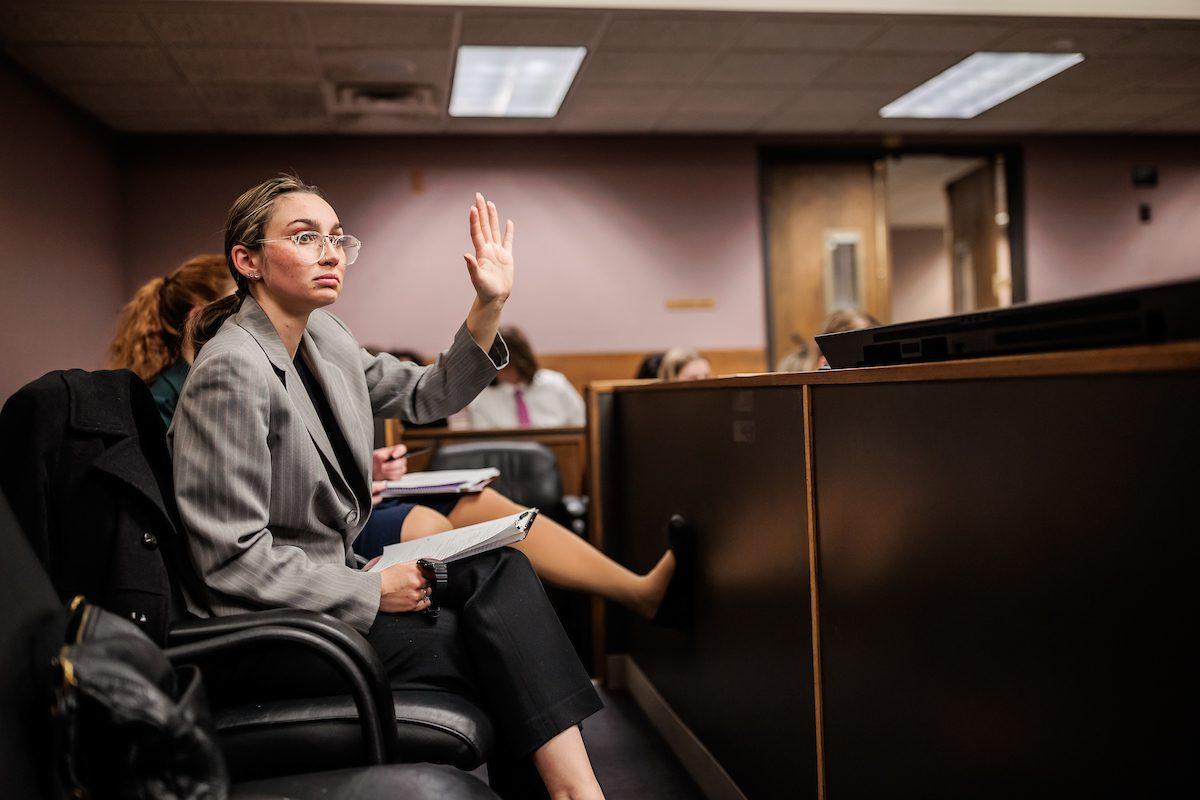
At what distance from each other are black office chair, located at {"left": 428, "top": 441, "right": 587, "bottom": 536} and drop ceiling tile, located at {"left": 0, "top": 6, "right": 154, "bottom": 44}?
8.26 ft

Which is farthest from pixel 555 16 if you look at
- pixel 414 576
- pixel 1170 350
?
pixel 1170 350

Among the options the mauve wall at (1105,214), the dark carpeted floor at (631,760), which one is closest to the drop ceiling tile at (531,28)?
the dark carpeted floor at (631,760)

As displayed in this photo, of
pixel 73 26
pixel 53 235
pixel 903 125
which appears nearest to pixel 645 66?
pixel 903 125

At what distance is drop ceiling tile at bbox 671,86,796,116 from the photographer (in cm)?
504

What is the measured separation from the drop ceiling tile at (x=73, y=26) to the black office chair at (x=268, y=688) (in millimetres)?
3287

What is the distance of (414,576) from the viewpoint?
132cm

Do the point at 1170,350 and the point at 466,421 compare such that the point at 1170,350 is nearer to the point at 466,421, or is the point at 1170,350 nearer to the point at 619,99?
the point at 466,421

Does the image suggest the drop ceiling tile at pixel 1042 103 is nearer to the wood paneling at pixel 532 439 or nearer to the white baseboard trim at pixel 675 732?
the wood paneling at pixel 532 439

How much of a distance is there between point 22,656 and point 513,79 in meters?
4.44

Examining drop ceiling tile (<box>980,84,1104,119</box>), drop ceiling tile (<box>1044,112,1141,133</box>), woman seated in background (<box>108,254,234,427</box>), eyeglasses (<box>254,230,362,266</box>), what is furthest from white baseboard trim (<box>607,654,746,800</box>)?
drop ceiling tile (<box>1044,112,1141,133</box>)

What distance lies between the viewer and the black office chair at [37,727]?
85 cm

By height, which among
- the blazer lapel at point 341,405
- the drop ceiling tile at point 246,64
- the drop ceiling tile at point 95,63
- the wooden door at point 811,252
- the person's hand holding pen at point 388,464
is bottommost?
the person's hand holding pen at point 388,464

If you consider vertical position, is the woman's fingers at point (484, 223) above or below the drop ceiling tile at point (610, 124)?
below

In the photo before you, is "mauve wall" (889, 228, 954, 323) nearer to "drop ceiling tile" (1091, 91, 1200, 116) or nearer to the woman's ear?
"drop ceiling tile" (1091, 91, 1200, 116)
